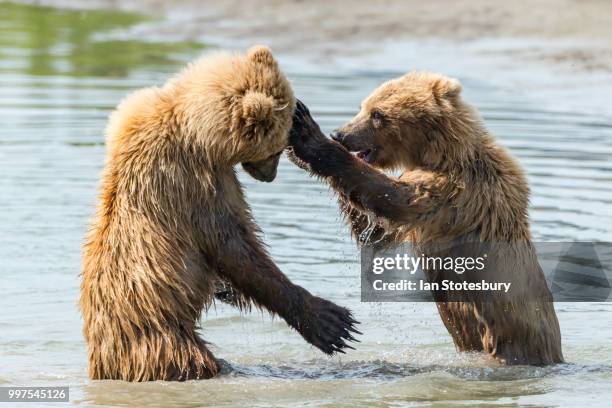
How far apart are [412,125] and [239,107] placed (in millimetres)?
1439

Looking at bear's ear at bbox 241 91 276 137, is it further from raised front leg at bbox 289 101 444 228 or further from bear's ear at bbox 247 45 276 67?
→ raised front leg at bbox 289 101 444 228

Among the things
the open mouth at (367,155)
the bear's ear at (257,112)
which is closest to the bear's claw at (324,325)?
the bear's ear at (257,112)

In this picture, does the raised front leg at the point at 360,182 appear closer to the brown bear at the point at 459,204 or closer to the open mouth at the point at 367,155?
the brown bear at the point at 459,204

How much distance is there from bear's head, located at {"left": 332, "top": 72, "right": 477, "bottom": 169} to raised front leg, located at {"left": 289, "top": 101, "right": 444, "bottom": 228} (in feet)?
0.84

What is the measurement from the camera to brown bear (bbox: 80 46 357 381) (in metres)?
6.67

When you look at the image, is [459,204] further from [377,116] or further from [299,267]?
[299,267]

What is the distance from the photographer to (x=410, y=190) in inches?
294

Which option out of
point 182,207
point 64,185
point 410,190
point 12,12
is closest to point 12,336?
point 182,207

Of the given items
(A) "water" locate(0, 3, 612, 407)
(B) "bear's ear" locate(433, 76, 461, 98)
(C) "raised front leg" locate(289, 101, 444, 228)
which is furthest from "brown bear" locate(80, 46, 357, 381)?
(B) "bear's ear" locate(433, 76, 461, 98)

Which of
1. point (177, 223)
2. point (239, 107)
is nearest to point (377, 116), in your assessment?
point (239, 107)

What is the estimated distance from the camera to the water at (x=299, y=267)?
7098 millimetres

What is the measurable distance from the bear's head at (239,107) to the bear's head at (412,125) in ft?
3.68

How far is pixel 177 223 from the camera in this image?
266 inches

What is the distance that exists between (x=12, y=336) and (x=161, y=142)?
7.28 ft
